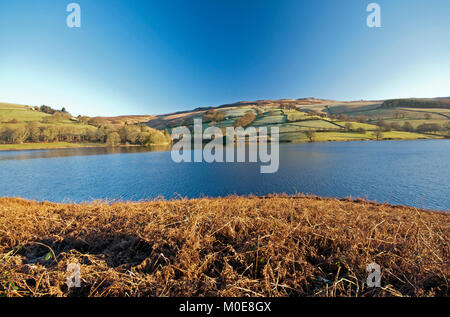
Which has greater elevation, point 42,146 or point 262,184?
point 42,146

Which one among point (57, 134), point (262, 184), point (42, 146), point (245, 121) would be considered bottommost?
point (262, 184)

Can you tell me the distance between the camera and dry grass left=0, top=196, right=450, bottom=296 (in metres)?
2.79

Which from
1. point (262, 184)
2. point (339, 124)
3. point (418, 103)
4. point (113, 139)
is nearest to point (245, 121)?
point (339, 124)

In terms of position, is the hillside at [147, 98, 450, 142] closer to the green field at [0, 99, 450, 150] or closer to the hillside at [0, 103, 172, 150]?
the green field at [0, 99, 450, 150]

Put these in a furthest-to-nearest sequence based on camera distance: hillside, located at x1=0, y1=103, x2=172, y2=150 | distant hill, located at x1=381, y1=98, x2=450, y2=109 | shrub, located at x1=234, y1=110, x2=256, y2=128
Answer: distant hill, located at x1=381, y1=98, x2=450, y2=109 < shrub, located at x1=234, y1=110, x2=256, y2=128 < hillside, located at x1=0, y1=103, x2=172, y2=150

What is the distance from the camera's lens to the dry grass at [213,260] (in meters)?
2.79

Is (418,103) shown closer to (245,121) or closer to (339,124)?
(339,124)

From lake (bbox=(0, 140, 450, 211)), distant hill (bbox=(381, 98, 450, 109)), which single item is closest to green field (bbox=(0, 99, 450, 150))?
distant hill (bbox=(381, 98, 450, 109))

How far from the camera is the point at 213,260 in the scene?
3.39 m

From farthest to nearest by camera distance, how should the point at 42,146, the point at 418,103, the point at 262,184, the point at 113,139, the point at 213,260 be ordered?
the point at 418,103, the point at 113,139, the point at 42,146, the point at 262,184, the point at 213,260

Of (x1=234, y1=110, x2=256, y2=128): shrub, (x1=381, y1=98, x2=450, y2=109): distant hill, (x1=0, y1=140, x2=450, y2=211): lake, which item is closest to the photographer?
(x1=0, y1=140, x2=450, y2=211): lake
